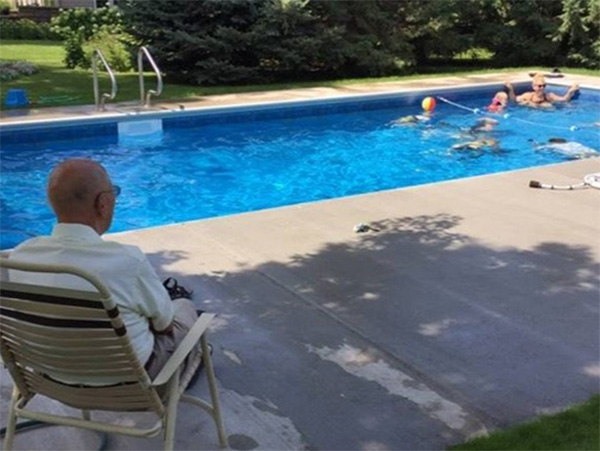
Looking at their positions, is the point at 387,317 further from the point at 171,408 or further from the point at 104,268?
the point at 104,268

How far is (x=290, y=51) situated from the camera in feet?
49.8

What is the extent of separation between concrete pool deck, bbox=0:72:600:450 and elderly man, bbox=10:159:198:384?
775 millimetres

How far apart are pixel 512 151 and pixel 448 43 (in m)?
7.94

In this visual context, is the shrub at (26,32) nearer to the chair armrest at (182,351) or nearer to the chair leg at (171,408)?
the chair armrest at (182,351)

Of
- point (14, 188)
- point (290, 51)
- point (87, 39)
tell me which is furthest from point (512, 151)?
point (87, 39)

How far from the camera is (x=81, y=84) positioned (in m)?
13.3

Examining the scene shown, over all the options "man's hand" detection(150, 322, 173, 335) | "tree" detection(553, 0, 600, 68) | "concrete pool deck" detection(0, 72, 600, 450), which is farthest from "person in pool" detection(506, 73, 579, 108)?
"man's hand" detection(150, 322, 173, 335)

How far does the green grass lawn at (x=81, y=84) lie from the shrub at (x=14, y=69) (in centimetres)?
17

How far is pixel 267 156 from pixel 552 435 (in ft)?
25.7

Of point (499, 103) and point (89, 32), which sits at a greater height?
point (89, 32)

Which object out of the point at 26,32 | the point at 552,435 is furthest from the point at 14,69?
the point at 552,435

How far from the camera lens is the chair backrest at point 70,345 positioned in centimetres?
205

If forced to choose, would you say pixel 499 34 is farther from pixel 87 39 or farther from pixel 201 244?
pixel 201 244

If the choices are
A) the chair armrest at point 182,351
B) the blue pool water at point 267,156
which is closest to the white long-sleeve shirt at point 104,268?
the chair armrest at point 182,351
